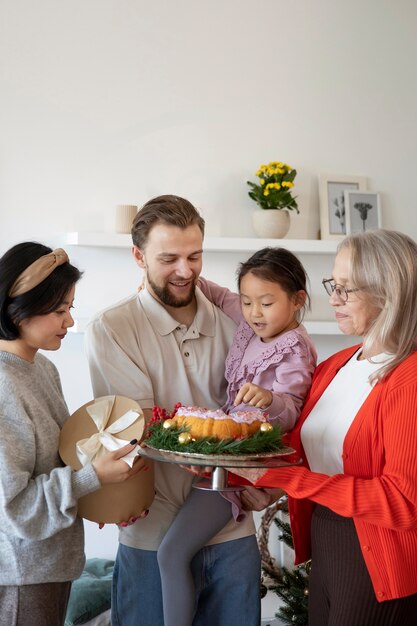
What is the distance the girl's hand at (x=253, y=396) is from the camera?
187cm

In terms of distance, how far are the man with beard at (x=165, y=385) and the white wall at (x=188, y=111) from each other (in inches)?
60.9

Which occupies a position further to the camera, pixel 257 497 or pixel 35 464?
pixel 257 497

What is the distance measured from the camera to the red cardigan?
159 cm

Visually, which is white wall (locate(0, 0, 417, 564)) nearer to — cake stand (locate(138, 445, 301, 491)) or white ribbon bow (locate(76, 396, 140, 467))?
white ribbon bow (locate(76, 396, 140, 467))

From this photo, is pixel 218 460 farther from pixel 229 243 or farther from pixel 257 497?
pixel 229 243

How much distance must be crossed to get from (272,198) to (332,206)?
386 millimetres

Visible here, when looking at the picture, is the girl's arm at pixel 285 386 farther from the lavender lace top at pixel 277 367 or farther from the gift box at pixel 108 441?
the gift box at pixel 108 441

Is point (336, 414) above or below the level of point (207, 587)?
above

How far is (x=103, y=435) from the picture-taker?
185 cm

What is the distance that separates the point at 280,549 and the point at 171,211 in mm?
2295

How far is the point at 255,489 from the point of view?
2004 millimetres

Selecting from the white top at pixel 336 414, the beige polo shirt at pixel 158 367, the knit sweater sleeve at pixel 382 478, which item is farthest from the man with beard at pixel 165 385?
the knit sweater sleeve at pixel 382 478

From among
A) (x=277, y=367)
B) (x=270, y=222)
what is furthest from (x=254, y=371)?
(x=270, y=222)

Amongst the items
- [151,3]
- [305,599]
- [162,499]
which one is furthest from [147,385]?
[151,3]
